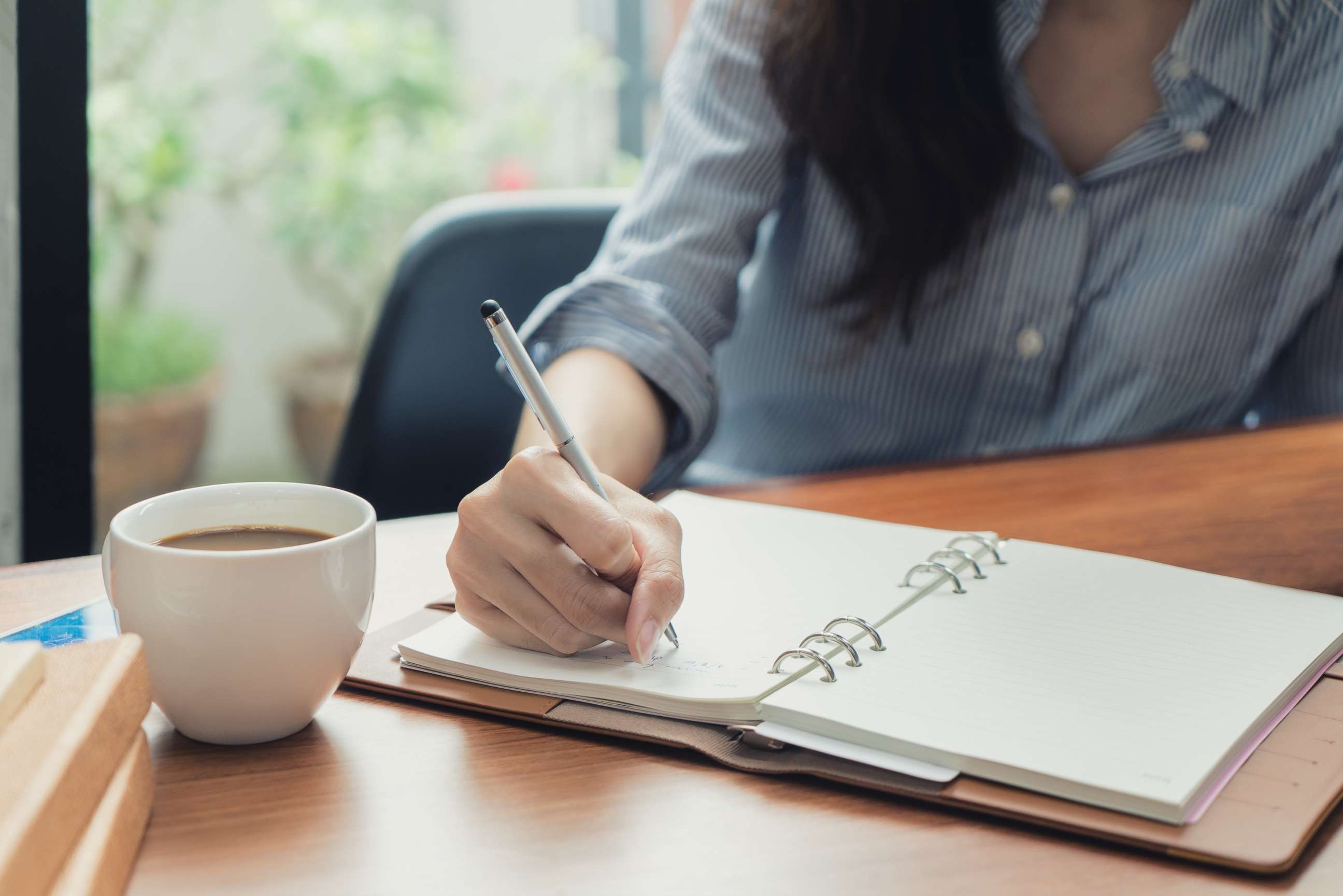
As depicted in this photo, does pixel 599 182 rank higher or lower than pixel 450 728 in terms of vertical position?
lower

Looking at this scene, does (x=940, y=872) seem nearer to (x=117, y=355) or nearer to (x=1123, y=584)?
(x=1123, y=584)

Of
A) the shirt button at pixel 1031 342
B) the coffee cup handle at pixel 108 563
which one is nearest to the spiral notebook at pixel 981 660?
the coffee cup handle at pixel 108 563

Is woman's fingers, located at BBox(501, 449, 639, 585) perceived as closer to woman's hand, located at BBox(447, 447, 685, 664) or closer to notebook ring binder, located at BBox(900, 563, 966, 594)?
woman's hand, located at BBox(447, 447, 685, 664)

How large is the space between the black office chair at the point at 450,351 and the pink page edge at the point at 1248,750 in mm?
814

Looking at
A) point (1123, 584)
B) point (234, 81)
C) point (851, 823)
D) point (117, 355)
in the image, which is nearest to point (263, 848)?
point (851, 823)

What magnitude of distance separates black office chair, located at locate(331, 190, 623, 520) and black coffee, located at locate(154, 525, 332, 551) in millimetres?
652

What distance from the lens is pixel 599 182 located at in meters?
3.07

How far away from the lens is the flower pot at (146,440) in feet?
8.00

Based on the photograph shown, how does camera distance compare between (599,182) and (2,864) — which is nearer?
(2,864)

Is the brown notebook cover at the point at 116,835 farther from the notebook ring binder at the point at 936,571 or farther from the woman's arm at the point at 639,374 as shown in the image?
the notebook ring binder at the point at 936,571

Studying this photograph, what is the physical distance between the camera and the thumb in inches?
19.9

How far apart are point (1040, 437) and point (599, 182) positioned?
2.17 meters

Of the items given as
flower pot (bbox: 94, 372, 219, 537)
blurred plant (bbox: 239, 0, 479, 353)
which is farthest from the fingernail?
blurred plant (bbox: 239, 0, 479, 353)

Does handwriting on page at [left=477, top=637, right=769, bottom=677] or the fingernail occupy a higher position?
the fingernail
